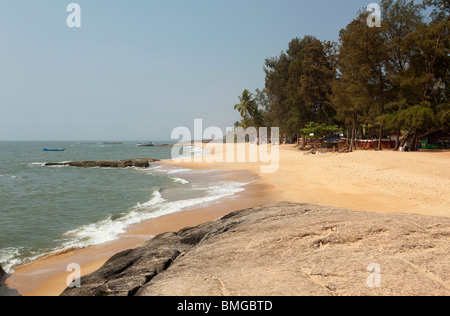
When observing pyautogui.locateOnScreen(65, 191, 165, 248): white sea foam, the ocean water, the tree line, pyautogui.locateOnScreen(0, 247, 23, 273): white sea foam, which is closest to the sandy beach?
pyautogui.locateOnScreen(0, 247, 23, 273): white sea foam

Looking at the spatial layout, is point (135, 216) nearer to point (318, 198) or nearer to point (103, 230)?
point (103, 230)

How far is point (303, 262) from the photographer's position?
3.87 metres

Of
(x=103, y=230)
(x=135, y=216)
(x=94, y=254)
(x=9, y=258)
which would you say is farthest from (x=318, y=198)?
(x=9, y=258)

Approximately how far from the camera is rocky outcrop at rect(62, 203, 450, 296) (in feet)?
10.6

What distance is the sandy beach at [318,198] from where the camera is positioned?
25.3ft

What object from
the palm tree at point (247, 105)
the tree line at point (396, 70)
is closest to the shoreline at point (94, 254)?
the tree line at point (396, 70)

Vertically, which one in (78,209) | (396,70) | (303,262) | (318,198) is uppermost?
(396,70)

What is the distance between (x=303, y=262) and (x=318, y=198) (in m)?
10.2

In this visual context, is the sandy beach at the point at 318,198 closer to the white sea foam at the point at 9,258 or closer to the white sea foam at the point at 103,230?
the white sea foam at the point at 9,258

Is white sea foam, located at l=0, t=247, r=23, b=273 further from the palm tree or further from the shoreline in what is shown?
the palm tree

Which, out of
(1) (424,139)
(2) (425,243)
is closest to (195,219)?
(2) (425,243)

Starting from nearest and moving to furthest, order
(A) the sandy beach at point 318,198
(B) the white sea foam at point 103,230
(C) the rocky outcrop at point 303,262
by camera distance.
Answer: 1. (C) the rocky outcrop at point 303,262
2. (A) the sandy beach at point 318,198
3. (B) the white sea foam at point 103,230
